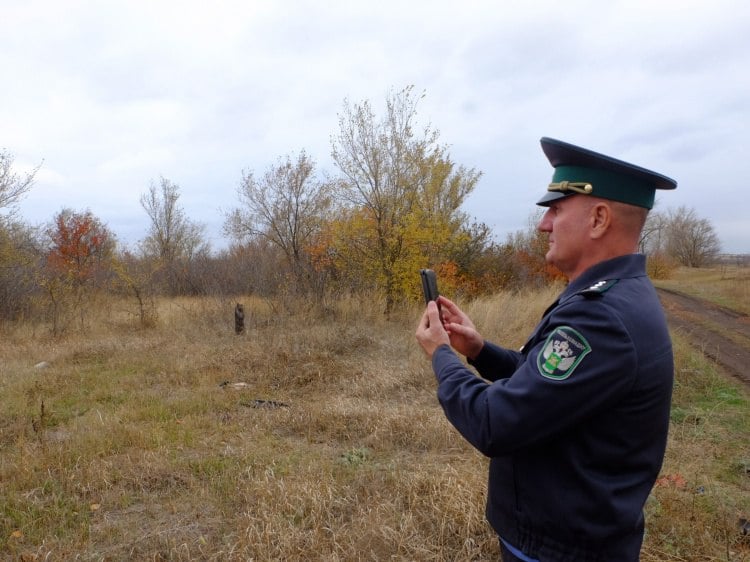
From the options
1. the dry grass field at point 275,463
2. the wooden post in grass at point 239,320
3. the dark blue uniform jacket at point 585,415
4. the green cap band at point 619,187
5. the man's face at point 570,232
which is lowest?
the dry grass field at point 275,463

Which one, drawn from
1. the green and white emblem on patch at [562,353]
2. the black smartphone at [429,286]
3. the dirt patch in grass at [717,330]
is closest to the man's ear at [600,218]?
the green and white emblem on patch at [562,353]

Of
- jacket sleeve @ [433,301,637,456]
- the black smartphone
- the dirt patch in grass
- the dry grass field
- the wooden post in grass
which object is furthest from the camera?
the wooden post in grass

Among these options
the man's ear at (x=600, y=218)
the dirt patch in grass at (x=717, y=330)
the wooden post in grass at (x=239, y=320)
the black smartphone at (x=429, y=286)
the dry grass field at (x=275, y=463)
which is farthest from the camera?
the wooden post in grass at (x=239, y=320)

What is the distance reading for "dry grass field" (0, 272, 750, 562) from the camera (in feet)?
10.5

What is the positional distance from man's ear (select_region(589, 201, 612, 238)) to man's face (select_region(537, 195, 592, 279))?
13 mm

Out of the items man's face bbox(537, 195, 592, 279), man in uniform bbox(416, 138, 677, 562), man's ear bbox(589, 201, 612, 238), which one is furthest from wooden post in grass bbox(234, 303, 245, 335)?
man's ear bbox(589, 201, 612, 238)

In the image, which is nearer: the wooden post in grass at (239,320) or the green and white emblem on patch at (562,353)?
the green and white emblem on patch at (562,353)

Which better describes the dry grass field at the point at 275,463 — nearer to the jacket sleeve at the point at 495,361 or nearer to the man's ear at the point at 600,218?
the jacket sleeve at the point at 495,361

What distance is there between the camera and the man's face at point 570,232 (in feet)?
4.27

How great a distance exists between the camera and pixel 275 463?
4.40 meters

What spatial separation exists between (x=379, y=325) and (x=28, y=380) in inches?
284

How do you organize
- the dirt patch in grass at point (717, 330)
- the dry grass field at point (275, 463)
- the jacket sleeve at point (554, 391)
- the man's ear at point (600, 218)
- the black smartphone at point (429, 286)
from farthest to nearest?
the dirt patch in grass at point (717, 330) → the dry grass field at point (275, 463) → the black smartphone at point (429, 286) → the man's ear at point (600, 218) → the jacket sleeve at point (554, 391)

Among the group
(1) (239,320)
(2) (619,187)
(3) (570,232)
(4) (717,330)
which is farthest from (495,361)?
(4) (717,330)

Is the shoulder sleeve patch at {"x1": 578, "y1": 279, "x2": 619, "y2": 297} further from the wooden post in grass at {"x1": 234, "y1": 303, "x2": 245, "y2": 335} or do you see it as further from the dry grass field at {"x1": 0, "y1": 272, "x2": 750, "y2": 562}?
the wooden post in grass at {"x1": 234, "y1": 303, "x2": 245, "y2": 335}
